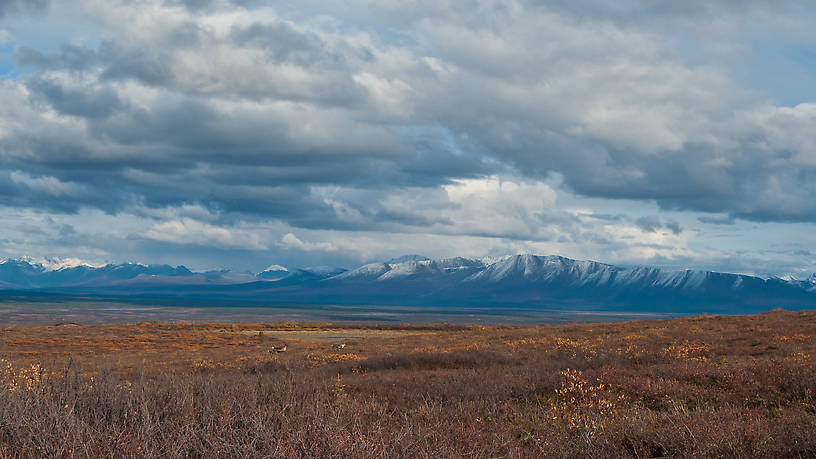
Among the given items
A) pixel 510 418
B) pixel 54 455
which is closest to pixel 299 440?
pixel 54 455

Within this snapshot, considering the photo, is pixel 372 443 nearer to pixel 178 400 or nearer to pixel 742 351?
pixel 178 400

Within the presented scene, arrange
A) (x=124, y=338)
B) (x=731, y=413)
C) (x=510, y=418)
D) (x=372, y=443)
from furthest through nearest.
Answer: (x=124, y=338), (x=510, y=418), (x=731, y=413), (x=372, y=443)

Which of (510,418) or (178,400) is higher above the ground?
(178,400)

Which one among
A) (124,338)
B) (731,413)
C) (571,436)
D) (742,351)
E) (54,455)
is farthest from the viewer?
(124,338)

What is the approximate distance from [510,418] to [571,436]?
2104 mm

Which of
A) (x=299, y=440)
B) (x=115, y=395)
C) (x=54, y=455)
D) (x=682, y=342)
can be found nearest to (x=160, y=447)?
(x=54, y=455)

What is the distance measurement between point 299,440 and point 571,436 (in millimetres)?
4840

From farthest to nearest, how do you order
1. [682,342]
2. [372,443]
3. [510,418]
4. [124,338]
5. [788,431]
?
[124,338] → [682,342] → [510,418] → [788,431] → [372,443]

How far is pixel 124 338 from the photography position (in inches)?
2142

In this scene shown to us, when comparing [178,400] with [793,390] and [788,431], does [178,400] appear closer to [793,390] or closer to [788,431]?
[788,431]

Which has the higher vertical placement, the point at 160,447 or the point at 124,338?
the point at 160,447

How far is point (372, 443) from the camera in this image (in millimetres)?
6570

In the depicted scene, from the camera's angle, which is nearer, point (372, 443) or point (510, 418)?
point (372, 443)

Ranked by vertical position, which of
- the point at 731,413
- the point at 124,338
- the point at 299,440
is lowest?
the point at 124,338
